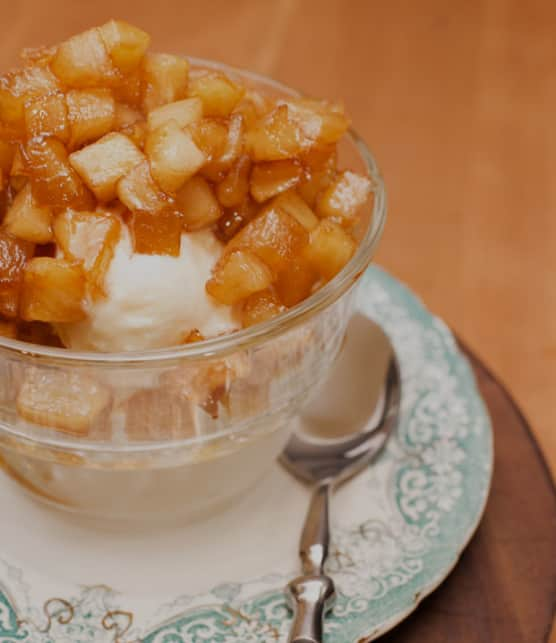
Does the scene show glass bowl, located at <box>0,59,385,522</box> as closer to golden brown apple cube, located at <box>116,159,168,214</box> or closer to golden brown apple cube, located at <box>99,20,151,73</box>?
golden brown apple cube, located at <box>116,159,168,214</box>

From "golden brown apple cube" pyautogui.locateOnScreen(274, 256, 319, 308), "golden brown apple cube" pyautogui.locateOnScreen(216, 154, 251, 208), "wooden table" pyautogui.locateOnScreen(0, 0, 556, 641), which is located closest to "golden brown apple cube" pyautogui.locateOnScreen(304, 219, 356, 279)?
"golden brown apple cube" pyautogui.locateOnScreen(274, 256, 319, 308)

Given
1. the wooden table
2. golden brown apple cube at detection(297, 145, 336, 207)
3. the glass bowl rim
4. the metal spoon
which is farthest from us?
the wooden table

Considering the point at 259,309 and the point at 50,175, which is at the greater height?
the point at 50,175

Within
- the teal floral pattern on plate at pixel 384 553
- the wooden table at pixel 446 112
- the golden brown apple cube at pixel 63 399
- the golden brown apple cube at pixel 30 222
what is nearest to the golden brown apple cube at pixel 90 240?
the golden brown apple cube at pixel 30 222

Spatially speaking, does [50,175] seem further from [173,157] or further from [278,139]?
[278,139]

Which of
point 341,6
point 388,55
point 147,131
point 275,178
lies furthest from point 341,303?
point 341,6

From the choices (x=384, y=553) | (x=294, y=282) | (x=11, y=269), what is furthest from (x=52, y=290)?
(x=384, y=553)

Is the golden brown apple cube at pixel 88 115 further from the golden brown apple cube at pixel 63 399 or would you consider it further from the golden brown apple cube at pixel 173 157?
the golden brown apple cube at pixel 63 399
